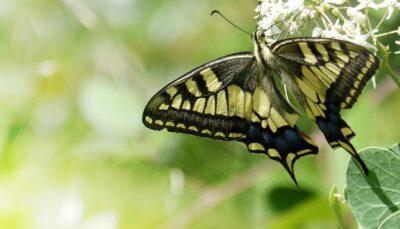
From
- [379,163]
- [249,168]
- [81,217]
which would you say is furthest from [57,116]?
[379,163]

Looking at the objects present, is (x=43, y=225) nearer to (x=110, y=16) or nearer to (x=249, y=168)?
(x=249, y=168)

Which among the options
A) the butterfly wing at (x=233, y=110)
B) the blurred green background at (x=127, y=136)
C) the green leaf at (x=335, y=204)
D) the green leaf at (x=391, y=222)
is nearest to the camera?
the green leaf at (x=391, y=222)

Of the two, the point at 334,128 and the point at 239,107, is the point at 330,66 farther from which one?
the point at 239,107

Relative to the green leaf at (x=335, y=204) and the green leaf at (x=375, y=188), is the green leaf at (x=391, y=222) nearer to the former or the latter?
the green leaf at (x=375, y=188)

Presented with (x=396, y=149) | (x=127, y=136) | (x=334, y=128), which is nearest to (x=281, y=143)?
(x=334, y=128)

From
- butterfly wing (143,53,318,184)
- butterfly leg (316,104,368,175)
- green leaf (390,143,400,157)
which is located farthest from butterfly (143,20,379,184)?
green leaf (390,143,400,157)

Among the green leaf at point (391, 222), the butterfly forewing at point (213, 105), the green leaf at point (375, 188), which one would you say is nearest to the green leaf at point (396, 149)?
the green leaf at point (375, 188)
